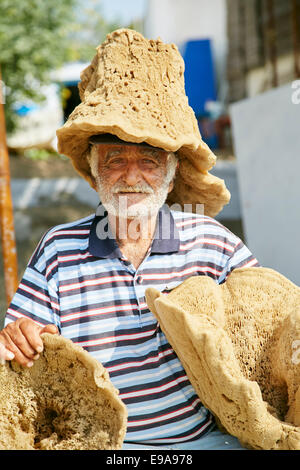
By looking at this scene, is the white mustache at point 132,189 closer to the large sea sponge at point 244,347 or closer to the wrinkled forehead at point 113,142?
the wrinkled forehead at point 113,142

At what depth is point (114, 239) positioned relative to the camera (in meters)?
1.94

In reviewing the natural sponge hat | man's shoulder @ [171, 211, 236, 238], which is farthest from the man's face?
man's shoulder @ [171, 211, 236, 238]

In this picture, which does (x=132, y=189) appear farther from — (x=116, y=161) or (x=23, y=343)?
(x=23, y=343)

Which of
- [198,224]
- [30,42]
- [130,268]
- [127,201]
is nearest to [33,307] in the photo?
[130,268]

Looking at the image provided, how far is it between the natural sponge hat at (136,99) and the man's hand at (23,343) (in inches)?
27.5

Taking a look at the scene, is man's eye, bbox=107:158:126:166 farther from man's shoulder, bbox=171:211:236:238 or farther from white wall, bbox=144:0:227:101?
white wall, bbox=144:0:227:101

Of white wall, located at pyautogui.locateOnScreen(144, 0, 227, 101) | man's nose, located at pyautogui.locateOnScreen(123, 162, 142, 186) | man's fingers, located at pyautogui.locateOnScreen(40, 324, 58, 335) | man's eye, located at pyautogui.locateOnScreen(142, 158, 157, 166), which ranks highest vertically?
white wall, located at pyautogui.locateOnScreen(144, 0, 227, 101)

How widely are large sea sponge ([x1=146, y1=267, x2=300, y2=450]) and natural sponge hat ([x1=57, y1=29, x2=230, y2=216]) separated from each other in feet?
1.72

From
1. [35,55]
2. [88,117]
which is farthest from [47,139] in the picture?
[88,117]

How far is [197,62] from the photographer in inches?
444

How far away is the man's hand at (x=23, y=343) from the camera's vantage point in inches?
57.5

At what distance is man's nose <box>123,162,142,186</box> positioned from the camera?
1810 mm

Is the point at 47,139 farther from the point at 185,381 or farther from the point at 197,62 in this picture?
the point at 185,381

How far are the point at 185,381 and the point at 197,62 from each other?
1060cm
